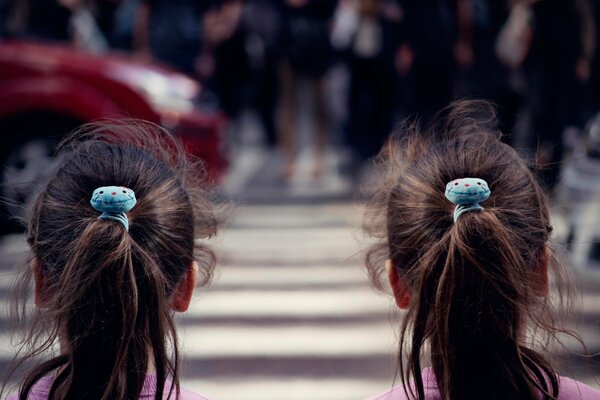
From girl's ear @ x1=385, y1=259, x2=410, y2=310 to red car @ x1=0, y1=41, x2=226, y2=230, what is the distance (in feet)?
16.6

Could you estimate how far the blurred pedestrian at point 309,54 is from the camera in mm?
9758

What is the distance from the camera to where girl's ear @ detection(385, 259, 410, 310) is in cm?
237

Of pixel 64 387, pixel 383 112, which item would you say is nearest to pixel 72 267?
pixel 64 387

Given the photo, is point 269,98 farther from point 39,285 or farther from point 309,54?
point 39,285

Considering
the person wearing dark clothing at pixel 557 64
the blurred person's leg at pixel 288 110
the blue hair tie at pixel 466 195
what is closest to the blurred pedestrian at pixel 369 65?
the blurred person's leg at pixel 288 110

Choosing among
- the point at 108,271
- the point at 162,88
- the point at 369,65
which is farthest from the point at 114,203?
the point at 369,65

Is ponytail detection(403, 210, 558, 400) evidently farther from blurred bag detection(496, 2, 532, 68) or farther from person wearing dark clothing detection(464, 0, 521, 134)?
person wearing dark clothing detection(464, 0, 521, 134)

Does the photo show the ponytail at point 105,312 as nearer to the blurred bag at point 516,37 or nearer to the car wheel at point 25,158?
the car wheel at point 25,158

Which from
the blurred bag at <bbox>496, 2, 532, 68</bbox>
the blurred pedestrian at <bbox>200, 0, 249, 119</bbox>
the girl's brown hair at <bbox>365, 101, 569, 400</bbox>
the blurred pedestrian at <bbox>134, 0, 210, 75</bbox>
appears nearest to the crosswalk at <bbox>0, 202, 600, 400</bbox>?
the girl's brown hair at <bbox>365, 101, 569, 400</bbox>

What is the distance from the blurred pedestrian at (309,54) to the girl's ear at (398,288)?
24.5ft

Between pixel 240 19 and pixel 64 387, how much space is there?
9964mm

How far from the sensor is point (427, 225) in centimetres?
228

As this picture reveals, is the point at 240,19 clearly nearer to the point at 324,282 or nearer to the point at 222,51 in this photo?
the point at 222,51

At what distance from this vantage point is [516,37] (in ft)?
32.3
